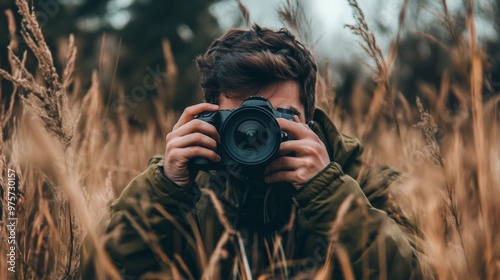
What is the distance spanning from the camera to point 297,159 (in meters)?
1.25

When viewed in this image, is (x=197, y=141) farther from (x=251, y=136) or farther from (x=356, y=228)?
(x=356, y=228)

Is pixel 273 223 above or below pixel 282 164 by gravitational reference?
below

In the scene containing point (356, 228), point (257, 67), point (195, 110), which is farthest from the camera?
point (257, 67)

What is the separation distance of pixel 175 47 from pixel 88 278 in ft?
34.7

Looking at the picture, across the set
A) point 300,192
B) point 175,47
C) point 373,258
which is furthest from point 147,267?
point 175,47

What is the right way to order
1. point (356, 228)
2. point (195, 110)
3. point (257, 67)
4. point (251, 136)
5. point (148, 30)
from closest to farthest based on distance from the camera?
point (356, 228) → point (251, 136) → point (195, 110) → point (257, 67) → point (148, 30)

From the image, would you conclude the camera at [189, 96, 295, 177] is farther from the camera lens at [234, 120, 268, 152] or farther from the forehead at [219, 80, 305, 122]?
the forehead at [219, 80, 305, 122]

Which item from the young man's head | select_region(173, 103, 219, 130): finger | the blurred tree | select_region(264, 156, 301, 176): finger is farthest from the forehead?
the blurred tree

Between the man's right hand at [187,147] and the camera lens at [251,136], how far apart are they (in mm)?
65

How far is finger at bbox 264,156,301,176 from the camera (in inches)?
49.1

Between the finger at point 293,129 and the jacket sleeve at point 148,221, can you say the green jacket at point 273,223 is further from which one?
the finger at point 293,129

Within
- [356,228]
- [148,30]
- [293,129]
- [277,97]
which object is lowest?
[356,228]

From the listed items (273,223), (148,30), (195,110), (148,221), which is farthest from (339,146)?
(148,30)

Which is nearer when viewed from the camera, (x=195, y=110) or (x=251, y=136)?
(x=251, y=136)
